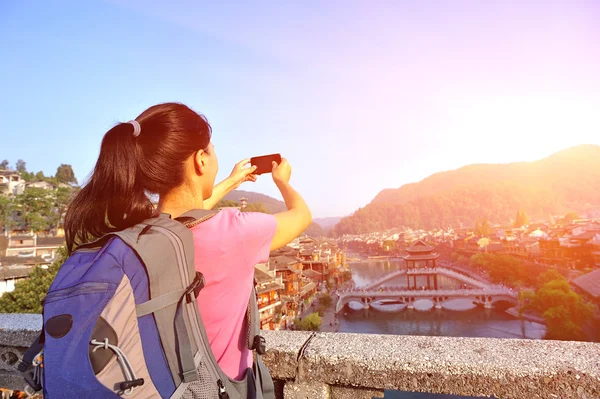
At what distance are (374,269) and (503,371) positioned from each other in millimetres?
64791

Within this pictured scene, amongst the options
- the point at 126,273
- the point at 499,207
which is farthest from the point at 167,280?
the point at 499,207

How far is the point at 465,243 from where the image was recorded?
57.1 metres

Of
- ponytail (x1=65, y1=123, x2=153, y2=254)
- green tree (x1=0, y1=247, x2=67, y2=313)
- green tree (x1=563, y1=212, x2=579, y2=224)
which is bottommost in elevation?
green tree (x1=563, y1=212, x2=579, y2=224)

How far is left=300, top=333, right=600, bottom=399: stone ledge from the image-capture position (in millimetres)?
1194

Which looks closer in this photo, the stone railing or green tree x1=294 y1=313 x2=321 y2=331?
the stone railing

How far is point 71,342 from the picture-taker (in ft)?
2.10

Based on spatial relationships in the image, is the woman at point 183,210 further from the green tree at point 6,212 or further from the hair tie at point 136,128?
the green tree at point 6,212

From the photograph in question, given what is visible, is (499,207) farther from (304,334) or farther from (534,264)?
(304,334)

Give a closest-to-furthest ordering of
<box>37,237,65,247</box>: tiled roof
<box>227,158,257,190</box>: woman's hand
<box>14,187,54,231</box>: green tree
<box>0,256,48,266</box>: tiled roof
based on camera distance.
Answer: <box>227,158,257,190</box>: woman's hand, <box>0,256,48,266</box>: tiled roof, <box>37,237,65,247</box>: tiled roof, <box>14,187,54,231</box>: green tree

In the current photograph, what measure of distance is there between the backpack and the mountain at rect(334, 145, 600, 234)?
105 meters

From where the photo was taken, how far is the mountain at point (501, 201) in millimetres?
97875

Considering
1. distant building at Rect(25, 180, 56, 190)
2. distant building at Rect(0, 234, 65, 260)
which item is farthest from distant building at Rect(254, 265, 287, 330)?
distant building at Rect(25, 180, 56, 190)

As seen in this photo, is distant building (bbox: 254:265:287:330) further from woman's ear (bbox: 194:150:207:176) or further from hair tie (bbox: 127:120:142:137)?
hair tie (bbox: 127:120:142:137)

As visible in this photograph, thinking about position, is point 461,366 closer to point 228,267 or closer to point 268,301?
→ point 228,267
